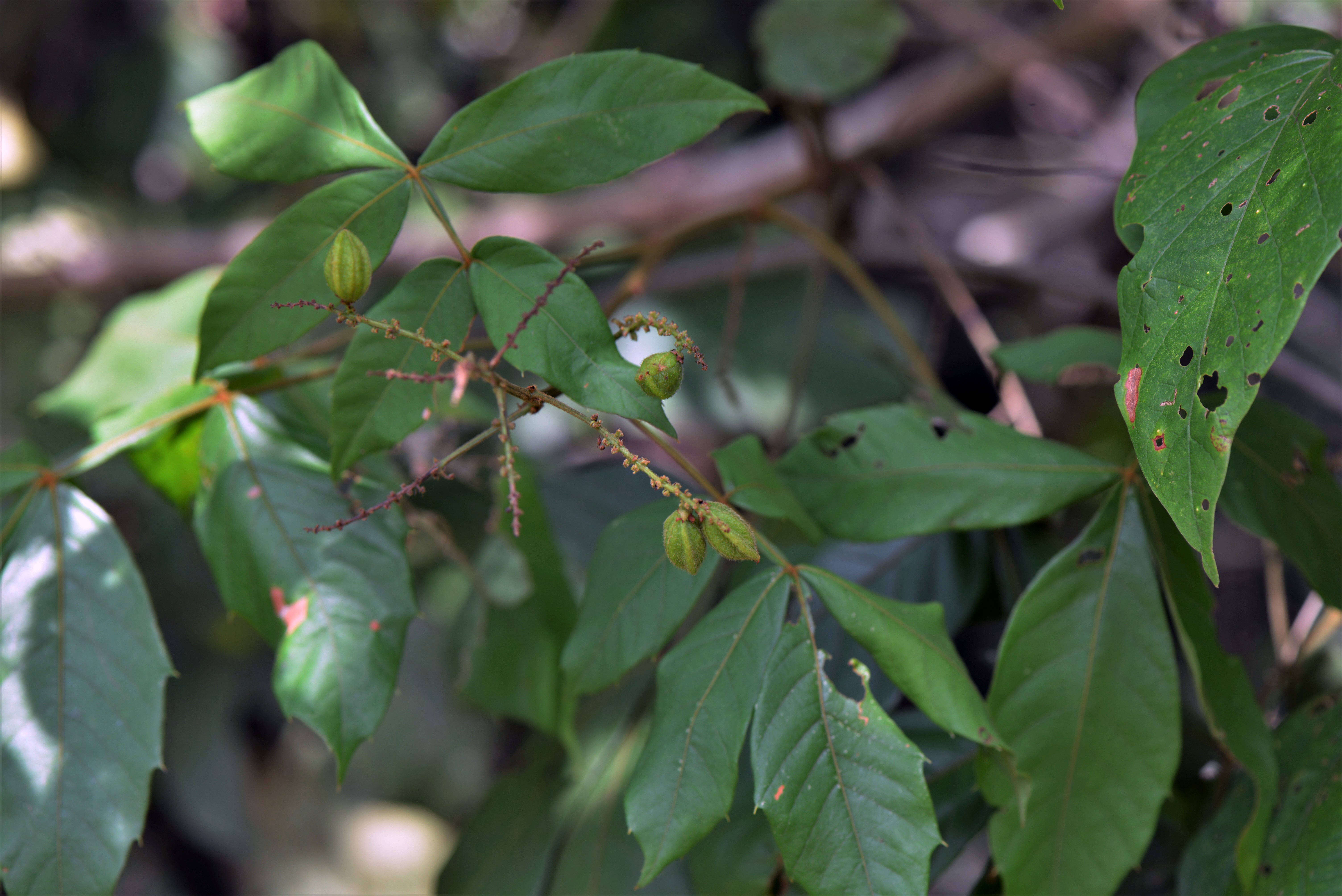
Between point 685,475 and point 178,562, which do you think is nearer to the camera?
point 685,475

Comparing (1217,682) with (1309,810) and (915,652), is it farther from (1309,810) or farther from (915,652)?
(915,652)

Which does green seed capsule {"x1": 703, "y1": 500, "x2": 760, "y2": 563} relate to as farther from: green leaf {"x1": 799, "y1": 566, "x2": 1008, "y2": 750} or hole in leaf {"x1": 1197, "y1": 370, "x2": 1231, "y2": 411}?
hole in leaf {"x1": 1197, "y1": 370, "x2": 1231, "y2": 411}

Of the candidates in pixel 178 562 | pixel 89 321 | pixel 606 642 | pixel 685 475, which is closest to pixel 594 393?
pixel 606 642

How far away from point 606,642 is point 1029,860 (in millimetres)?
372

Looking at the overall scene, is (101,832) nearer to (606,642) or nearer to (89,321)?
(606,642)

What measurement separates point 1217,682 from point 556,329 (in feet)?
1.95

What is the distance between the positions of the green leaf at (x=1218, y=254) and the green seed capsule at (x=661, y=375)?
261mm

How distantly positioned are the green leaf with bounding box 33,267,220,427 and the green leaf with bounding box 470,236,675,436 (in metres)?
0.49

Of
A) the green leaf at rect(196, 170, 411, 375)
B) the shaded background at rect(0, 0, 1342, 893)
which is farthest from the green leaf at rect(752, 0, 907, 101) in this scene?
the green leaf at rect(196, 170, 411, 375)

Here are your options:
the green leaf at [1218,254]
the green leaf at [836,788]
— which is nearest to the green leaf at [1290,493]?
the green leaf at [1218,254]

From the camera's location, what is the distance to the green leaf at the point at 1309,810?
624mm

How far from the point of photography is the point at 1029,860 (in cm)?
66

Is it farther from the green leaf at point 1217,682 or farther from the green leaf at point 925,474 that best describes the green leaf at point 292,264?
the green leaf at point 1217,682

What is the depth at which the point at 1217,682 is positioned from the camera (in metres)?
0.68
